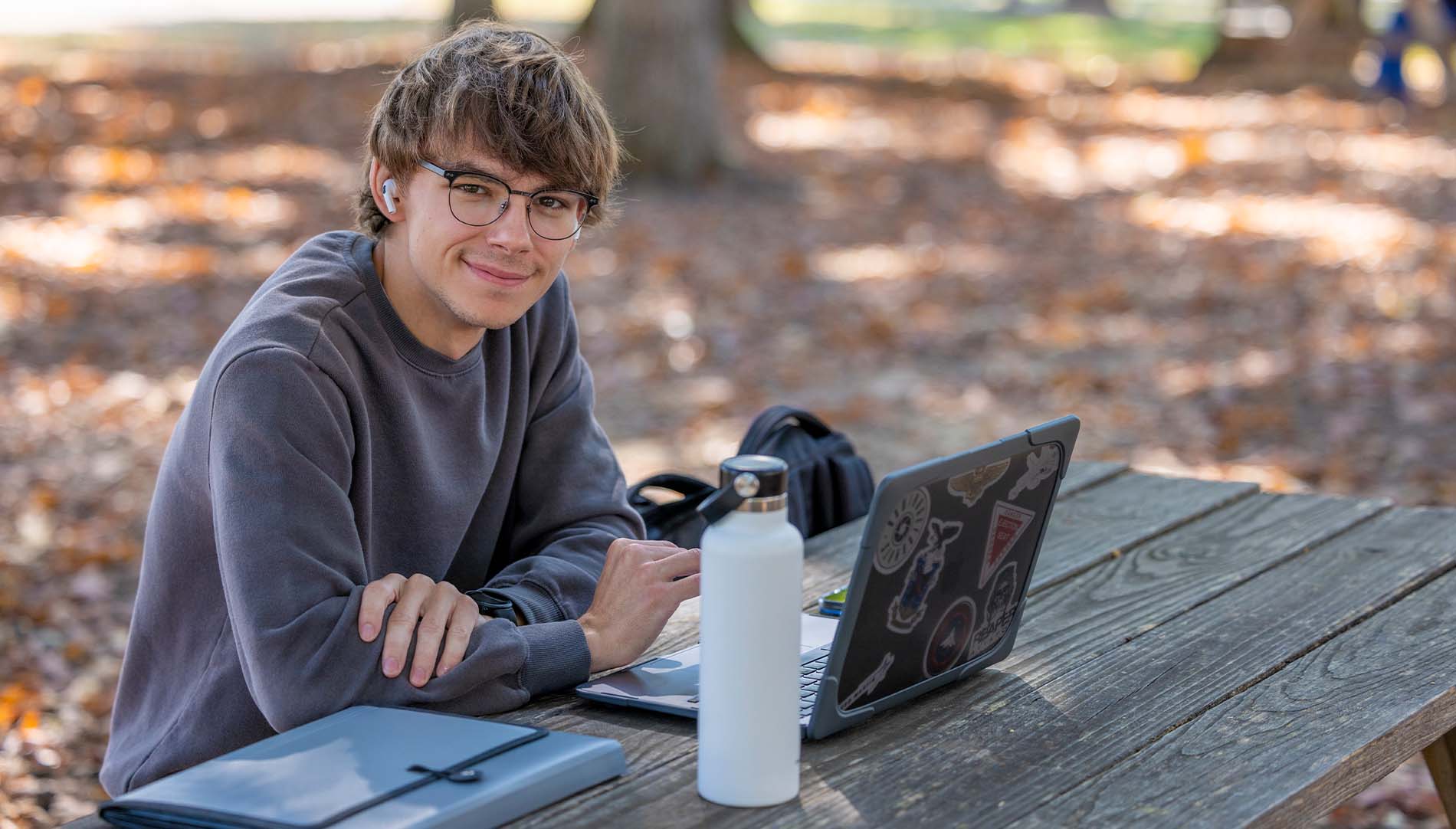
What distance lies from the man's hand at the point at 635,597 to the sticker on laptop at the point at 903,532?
0.42 m

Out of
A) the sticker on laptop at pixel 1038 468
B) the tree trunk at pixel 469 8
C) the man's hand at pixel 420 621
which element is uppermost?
the tree trunk at pixel 469 8

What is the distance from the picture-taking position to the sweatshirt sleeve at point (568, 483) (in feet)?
8.55

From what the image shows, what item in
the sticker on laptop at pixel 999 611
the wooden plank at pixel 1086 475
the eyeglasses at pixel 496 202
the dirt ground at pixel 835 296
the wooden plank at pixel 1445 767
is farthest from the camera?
the dirt ground at pixel 835 296

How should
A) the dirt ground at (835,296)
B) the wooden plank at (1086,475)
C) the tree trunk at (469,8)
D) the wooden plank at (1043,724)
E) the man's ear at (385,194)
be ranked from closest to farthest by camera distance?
the wooden plank at (1043,724) → the man's ear at (385,194) → the wooden plank at (1086,475) → the dirt ground at (835,296) → the tree trunk at (469,8)

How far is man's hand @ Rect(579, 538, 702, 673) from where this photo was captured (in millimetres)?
2258

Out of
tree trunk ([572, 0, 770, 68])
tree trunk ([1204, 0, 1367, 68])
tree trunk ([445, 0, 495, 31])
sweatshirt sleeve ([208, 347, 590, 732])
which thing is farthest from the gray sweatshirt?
tree trunk ([1204, 0, 1367, 68])

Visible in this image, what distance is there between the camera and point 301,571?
202 cm

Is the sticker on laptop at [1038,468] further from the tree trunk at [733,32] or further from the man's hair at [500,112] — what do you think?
the tree trunk at [733,32]

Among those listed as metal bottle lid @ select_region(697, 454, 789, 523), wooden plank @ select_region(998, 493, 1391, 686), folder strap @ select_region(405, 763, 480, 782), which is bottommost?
wooden plank @ select_region(998, 493, 1391, 686)

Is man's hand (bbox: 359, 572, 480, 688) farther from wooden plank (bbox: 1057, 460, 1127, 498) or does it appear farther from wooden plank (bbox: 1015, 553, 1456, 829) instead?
wooden plank (bbox: 1057, 460, 1127, 498)

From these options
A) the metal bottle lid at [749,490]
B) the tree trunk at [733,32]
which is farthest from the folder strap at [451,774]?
the tree trunk at [733,32]

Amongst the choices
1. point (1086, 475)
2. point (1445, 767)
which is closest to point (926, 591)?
point (1445, 767)

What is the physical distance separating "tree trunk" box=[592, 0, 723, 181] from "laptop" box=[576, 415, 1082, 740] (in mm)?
9027

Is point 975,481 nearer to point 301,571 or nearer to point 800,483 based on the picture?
point 301,571
